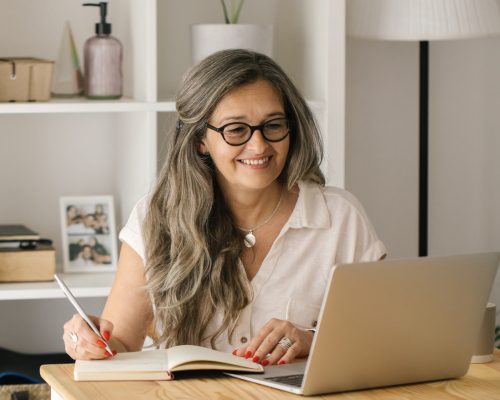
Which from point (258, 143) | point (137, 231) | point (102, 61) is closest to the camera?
point (258, 143)

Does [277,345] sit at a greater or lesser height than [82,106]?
lesser

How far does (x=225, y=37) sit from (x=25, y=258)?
2.70ft

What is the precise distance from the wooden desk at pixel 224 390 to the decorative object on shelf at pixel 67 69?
1.41 meters

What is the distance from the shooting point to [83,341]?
6.05 ft

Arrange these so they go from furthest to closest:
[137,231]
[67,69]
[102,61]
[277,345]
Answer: [67,69] < [102,61] < [137,231] < [277,345]

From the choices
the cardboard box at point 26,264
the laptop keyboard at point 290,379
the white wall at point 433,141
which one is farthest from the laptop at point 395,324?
the white wall at point 433,141

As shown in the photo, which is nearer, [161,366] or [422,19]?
[161,366]

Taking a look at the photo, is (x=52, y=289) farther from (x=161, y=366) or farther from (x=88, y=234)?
(x=161, y=366)

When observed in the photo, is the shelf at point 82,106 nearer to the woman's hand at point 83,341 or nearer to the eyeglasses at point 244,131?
the eyeglasses at point 244,131

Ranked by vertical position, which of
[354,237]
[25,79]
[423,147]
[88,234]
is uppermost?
[25,79]

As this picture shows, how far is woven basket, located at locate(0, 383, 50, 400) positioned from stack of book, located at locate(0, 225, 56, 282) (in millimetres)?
A: 291

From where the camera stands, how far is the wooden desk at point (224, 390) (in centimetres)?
166

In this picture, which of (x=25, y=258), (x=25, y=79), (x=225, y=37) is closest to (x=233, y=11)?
(x=225, y=37)

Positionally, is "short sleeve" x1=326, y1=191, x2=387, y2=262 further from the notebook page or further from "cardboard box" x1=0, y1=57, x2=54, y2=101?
"cardboard box" x1=0, y1=57, x2=54, y2=101
